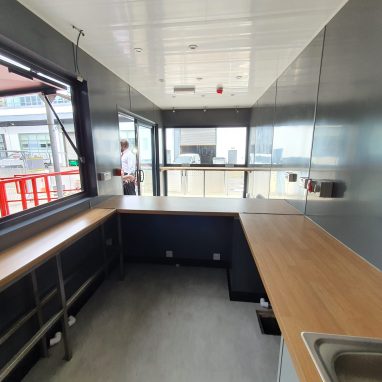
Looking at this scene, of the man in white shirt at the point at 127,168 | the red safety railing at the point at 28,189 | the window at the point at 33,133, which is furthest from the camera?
the man in white shirt at the point at 127,168

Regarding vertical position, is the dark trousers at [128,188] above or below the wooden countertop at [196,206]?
below

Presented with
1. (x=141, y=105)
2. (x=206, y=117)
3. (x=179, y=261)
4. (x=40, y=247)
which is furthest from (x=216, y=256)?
(x=206, y=117)

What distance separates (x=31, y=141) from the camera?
2.17m

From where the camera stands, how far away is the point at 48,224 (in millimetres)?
1766

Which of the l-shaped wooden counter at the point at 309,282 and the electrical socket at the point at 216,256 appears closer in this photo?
the l-shaped wooden counter at the point at 309,282

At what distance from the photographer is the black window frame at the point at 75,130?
1528 mm

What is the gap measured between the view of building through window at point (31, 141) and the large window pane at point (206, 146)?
12.0ft

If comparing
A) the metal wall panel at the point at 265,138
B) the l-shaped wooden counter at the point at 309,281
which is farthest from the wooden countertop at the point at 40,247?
the metal wall panel at the point at 265,138

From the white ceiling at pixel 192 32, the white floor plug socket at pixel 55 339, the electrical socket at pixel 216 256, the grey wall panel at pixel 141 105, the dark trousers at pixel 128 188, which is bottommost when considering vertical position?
the white floor plug socket at pixel 55 339

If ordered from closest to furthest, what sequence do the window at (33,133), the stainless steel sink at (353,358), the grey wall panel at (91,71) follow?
the stainless steel sink at (353,358)
the grey wall panel at (91,71)
the window at (33,133)

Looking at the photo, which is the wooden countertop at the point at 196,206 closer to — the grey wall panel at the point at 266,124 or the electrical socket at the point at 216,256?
the electrical socket at the point at 216,256

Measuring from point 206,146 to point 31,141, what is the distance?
441 cm

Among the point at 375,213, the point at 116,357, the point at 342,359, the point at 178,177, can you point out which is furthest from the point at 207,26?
the point at 178,177

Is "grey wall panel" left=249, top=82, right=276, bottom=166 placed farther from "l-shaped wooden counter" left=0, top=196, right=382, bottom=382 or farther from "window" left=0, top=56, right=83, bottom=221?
"window" left=0, top=56, right=83, bottom=221
